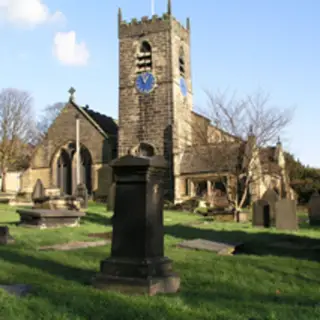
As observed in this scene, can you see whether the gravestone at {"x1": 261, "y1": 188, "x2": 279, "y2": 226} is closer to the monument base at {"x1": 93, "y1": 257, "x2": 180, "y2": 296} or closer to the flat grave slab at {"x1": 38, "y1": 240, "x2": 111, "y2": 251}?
the flat grave slab at {"x1": 38, "y1": 240, "x2": 111, "y2": 251}

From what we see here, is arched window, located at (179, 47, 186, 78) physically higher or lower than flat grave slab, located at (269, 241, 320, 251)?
higher

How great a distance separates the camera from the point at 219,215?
20.6m

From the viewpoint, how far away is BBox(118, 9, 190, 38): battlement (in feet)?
106

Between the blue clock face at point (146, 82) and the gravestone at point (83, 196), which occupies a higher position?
the blue clock face at point (146, 82)

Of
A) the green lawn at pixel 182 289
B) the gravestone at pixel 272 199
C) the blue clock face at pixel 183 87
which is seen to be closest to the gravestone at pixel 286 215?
the gravestone at pixel 272 199

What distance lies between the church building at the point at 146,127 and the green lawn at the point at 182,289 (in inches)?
857

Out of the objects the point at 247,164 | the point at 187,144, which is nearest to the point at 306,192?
the point at 187,144

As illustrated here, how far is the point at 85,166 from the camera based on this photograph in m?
35.3

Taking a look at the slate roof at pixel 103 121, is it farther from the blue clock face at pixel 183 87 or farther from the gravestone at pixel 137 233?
the gravestone at pixel 137 233

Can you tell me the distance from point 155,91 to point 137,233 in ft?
90.5

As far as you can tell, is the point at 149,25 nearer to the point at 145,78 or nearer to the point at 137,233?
the point at 145,78

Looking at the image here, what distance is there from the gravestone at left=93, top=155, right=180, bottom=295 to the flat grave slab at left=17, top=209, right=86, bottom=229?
748cm

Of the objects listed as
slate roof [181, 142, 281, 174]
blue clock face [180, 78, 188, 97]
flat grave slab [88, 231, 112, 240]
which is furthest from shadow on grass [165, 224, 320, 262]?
blue clock face [180, 78, 188, 97]

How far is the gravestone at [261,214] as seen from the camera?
16.1m
